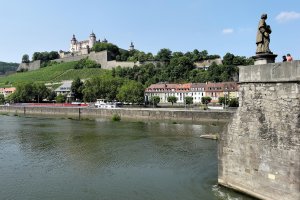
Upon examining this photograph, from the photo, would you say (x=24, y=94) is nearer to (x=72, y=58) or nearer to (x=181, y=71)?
(x=181, y=71)

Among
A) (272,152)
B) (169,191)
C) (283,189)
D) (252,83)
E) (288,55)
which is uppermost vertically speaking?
(288,55)

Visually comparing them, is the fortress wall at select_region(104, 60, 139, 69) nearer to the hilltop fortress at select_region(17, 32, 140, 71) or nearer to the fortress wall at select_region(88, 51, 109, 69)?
the hilltop fortress at select_region(17, 32, 140, 71)

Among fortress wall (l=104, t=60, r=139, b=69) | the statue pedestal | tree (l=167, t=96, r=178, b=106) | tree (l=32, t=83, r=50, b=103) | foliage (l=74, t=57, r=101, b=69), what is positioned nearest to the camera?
the statue pedestal

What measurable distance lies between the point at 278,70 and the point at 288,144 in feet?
8.92

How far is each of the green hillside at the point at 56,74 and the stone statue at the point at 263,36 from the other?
117m

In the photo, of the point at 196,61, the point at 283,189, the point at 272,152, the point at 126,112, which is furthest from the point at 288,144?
the point at 196,61

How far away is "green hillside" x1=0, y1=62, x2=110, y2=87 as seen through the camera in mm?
136000

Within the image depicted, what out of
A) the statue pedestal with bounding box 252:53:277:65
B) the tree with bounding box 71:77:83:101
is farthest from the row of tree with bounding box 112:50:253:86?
the statue pedestal with bounding box 252:53:277:65

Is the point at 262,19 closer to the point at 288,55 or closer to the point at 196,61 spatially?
the point at 288,55

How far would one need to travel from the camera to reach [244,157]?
1432 cm

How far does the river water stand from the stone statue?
611cm

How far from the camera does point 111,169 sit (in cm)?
2192

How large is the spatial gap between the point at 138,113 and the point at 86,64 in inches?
3500

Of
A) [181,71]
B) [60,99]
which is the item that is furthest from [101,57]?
[60,99]
